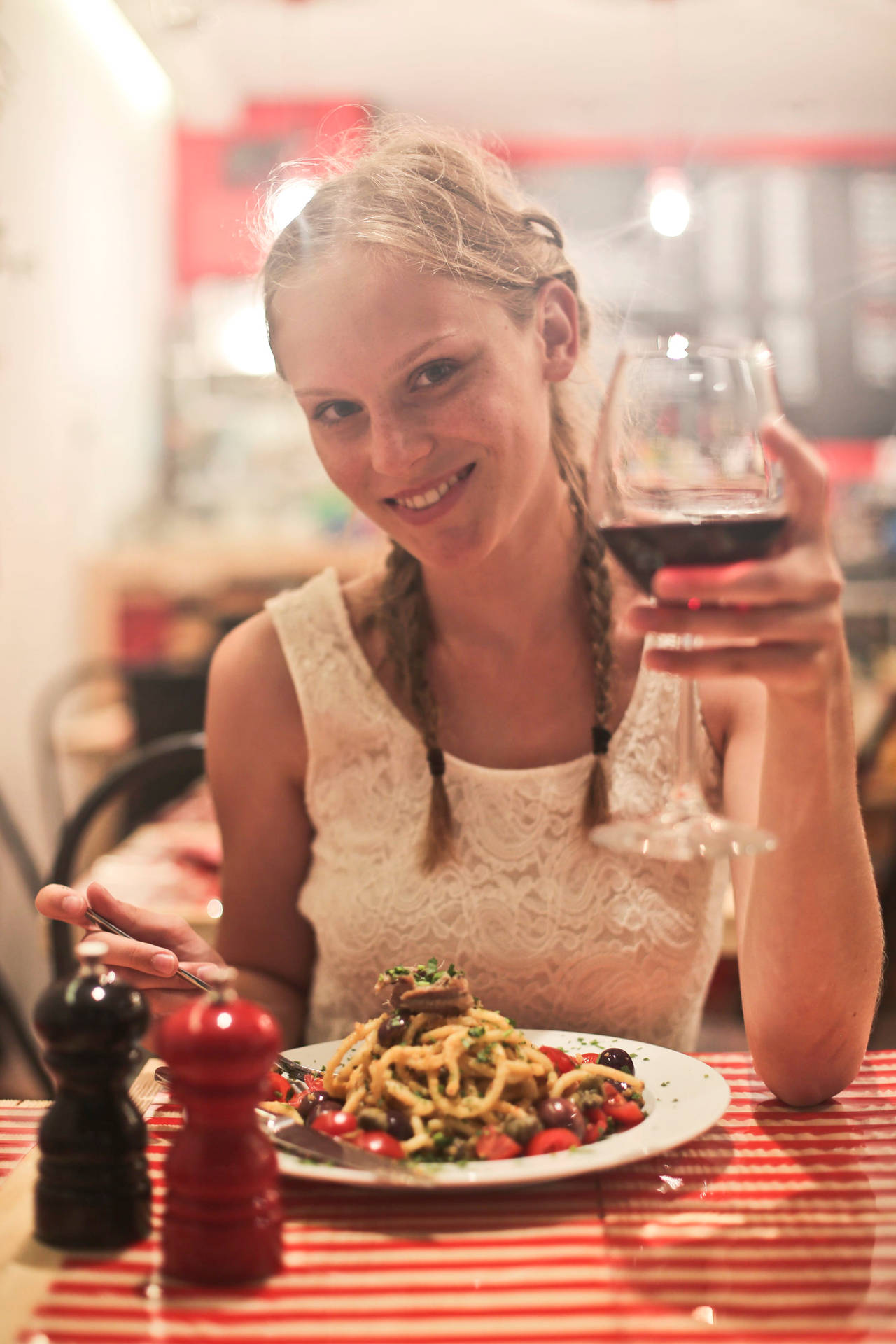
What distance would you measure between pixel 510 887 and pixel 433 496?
369 mm

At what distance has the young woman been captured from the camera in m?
0.88

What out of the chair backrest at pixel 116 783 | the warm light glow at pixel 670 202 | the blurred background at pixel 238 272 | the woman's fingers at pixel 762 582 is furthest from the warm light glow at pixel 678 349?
the warm light glow at pixel 670 202

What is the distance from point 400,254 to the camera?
3.41ft

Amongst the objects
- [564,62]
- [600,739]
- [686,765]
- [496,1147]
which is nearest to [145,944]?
[496,1147]

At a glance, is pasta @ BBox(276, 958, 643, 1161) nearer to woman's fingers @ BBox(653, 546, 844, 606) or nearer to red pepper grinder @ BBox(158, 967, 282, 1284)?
red pepper grinder @ BBox(158, 967, 282, 1284)

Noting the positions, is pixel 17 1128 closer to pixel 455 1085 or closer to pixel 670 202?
pixel 455 1085

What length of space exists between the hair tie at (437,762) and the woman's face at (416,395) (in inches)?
7.6

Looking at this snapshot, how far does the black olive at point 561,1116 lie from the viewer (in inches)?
28.5

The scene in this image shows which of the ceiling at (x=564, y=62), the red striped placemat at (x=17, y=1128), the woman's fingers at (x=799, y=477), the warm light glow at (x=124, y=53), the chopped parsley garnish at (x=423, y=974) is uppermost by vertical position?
the ceiling at (x=564, y=62)

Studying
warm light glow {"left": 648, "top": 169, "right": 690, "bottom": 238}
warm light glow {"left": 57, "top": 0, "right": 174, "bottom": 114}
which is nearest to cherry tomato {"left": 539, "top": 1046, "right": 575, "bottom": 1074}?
warm light glow {"left": 57, "top": 0, "right": 174, "bottom": 114}

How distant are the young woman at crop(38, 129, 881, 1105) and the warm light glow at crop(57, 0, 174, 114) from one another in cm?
308

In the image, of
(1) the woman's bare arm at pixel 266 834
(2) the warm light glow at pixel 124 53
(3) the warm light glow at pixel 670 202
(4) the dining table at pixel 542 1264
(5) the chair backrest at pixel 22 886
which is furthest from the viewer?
(3) the warm light glow at pixel 670 202

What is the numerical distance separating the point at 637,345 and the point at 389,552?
0.71 meters

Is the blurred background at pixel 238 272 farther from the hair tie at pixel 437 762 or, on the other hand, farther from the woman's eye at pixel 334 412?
the woman's eye at pixel 334 412
